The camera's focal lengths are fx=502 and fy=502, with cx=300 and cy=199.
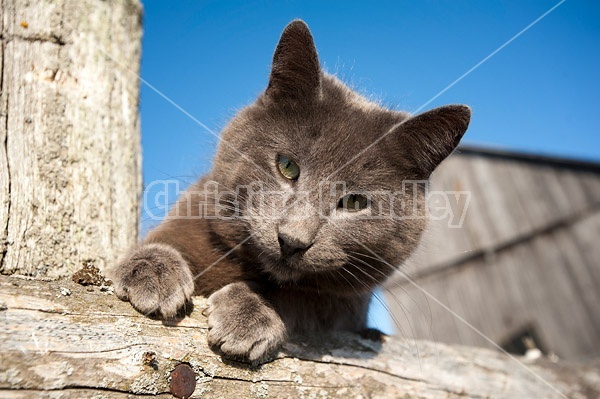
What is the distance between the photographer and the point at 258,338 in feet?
6.95

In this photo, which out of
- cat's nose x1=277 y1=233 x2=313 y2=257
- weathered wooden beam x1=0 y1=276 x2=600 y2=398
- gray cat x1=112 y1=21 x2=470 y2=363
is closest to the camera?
weathered wooden beam x1=0 y1=276 x2=600 y2=398

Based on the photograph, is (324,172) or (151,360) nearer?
(151,360)

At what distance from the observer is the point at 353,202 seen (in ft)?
8.27

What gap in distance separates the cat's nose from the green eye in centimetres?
41

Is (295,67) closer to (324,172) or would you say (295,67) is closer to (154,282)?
(324,172)

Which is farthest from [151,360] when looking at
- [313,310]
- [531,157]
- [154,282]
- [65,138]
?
Answer: [531,157]

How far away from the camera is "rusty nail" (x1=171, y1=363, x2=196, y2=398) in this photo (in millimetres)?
1842

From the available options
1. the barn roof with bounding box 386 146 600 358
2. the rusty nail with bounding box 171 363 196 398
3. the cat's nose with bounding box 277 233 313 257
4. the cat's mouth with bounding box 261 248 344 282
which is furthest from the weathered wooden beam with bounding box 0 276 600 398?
the barn roof with bounding box 386 146 600 358

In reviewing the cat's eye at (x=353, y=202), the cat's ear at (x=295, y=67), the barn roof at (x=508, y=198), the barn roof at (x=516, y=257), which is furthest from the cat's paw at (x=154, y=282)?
the barn roof at (x=508, y=198)

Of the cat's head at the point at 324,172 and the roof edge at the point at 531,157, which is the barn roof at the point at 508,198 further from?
the cat's head at the point at 324,172

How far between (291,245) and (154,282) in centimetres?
59

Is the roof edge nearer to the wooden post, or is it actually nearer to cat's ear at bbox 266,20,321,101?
cat's ear at bbox 266,20,321,101

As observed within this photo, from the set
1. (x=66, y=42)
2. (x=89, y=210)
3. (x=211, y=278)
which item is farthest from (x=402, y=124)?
(x=66, y=42)

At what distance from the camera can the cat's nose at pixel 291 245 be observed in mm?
2160
